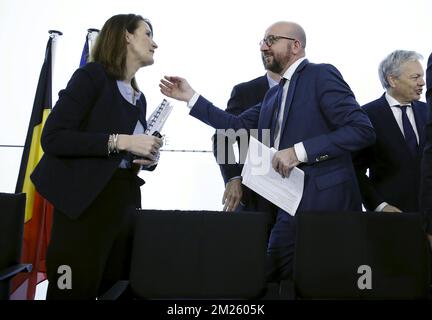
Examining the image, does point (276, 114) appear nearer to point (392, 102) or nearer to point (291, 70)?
point (291, 70)

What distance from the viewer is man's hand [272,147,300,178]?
5.96 ft

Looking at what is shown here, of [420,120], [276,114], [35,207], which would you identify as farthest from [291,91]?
[35,207]

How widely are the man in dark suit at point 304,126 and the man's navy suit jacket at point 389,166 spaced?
539mm

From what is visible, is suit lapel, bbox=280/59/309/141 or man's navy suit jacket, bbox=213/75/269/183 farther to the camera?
man's navy suit jacket, bbox=213/75/269/183

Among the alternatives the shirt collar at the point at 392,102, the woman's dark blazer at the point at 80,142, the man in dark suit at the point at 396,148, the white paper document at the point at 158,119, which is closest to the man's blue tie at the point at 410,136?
the man in dark suit at the point at 396,148

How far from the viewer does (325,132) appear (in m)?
1.99

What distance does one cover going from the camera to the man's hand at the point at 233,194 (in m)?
2.25

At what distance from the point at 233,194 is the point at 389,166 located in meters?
0.87

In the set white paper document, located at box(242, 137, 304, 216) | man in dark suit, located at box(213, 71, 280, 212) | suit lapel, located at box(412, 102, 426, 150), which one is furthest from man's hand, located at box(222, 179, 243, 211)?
suit lapel, located at box(412, 102, 426, 150)

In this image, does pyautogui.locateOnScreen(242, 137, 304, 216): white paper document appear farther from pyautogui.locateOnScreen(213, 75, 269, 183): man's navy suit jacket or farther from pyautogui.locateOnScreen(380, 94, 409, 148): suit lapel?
pyautogui.locateOnScreen(213, 75, 269, 183): man's navy suit jacket

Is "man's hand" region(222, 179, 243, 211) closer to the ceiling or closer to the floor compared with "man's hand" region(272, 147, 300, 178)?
closer to the floor

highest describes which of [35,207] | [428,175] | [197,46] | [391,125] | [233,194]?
[197,46]

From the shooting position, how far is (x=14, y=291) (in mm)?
2963
